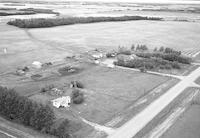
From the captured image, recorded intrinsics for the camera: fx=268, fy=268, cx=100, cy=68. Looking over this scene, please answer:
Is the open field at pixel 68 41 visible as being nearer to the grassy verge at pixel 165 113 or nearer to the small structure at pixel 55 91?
the small structure at pixel 55 91

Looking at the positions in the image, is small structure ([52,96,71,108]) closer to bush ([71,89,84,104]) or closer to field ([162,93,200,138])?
bush ([71,89,84,104])

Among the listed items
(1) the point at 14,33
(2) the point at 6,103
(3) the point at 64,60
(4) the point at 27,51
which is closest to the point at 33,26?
(1) the point at 14,33

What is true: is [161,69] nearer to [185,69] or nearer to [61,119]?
[185,69]

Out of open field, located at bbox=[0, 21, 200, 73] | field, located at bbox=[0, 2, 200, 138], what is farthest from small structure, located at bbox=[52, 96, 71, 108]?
open field, located at bbox=[0, 21, 200, 73]

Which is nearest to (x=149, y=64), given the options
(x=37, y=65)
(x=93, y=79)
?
(x=93, y=79)

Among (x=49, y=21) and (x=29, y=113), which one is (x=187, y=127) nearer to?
(x=29, y=113)

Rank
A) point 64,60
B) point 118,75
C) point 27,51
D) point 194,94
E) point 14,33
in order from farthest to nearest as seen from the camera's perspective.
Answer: point 14,33
point 27,51
point 64,60
point 118,75
point 194,94

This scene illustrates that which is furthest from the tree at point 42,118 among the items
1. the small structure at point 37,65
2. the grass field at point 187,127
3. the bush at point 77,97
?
the small structure at point 37,65
